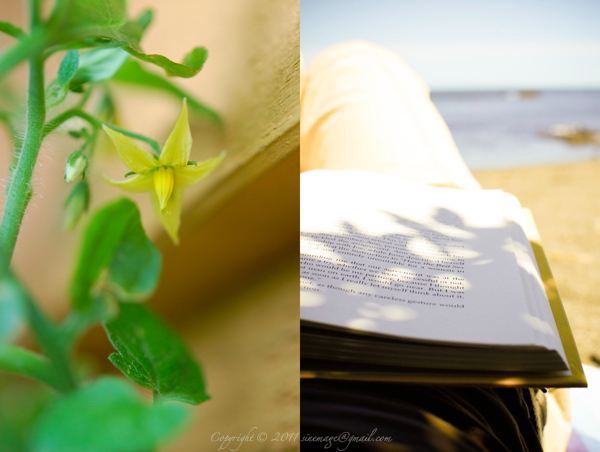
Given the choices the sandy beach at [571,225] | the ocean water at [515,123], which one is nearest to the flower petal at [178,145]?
the sandy beach at [571,225]

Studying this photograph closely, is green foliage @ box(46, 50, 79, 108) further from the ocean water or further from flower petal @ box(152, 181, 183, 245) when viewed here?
the ocean water

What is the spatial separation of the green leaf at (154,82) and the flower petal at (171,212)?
62 mm

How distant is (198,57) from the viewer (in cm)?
16

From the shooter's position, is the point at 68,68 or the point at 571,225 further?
the point at 571,225

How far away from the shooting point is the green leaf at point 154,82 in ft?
0.66

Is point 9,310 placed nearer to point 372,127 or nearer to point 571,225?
point 372,127

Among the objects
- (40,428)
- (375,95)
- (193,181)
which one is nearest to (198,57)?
(193,181)

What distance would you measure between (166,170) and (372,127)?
431 millimetres

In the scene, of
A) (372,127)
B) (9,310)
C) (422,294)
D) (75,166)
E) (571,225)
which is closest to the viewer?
(9,310)

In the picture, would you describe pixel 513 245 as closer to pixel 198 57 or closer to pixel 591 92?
pixel 198 57

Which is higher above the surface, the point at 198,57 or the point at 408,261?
the point at 198,57

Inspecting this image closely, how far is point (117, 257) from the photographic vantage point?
0.08 metres

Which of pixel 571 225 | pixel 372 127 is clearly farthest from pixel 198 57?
pixel 571 225

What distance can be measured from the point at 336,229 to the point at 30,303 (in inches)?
13.3
